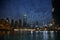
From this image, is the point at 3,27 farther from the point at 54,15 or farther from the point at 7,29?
the point at 54,15

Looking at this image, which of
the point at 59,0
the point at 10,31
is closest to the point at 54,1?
the point at 59,0

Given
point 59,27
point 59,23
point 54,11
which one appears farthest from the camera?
point 54,11

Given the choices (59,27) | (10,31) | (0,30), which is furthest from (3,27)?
(59,27)

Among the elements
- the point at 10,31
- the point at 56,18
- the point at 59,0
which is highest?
the point at 59,0

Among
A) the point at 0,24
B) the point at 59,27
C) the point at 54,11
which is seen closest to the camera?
the point at 0,24

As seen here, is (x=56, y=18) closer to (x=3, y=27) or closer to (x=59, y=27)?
(x=59, y=27)

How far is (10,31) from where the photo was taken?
48250 mm

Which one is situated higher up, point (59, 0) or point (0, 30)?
point (59, 0)

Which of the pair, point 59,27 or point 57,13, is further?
point 57,13

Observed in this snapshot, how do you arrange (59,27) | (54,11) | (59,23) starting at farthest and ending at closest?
(54,11) < (59,23) < (59,27)

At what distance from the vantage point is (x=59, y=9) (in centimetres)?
5241

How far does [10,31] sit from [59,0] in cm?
1676

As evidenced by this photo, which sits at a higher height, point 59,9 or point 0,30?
point 59,9

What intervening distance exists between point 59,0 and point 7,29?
57.3 ft
